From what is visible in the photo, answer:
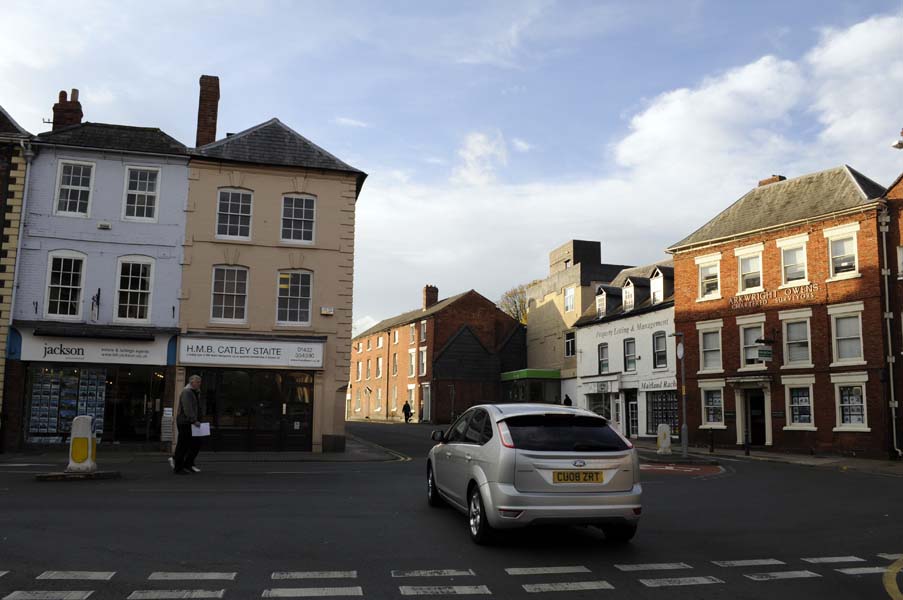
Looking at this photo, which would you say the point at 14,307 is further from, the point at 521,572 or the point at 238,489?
the point at 521,572

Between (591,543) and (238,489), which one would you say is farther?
(238,489)

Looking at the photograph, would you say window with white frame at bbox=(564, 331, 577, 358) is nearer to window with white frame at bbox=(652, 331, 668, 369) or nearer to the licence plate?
window with white frame at bbox=(652, 331, 668, 369)

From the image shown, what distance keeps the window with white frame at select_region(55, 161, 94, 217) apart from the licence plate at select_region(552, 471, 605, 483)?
19783 mm

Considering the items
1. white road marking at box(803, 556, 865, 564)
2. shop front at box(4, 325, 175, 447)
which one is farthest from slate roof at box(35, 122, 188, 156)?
white road marking at box(803, 556, 865, 564)

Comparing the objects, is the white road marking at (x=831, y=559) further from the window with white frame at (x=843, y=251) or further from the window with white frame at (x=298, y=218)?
the window with white frame at (x=843, y=251)

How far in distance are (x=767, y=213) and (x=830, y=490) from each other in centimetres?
1778

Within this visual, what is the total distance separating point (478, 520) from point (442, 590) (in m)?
2.04

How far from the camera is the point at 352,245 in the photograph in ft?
80.4

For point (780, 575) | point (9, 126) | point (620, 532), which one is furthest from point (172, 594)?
point (9, 126)

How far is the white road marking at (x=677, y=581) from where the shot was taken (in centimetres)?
671

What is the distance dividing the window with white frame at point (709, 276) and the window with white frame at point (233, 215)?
19195mm

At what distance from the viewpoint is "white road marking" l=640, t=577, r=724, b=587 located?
6.71 m

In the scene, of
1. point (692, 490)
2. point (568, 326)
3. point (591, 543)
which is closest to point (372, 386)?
point (568, 326)

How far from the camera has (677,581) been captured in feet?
22.4
